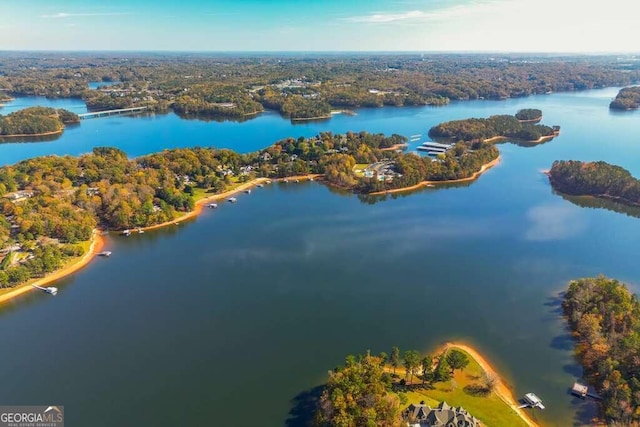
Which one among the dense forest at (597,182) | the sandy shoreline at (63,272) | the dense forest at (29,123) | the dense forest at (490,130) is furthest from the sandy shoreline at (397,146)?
the dense forest at (29,123)

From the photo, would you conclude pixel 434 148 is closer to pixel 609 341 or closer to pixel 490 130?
pixel 490 130

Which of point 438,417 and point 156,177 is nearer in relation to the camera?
point 438,417

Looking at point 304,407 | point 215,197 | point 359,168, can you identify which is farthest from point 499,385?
point 359,168

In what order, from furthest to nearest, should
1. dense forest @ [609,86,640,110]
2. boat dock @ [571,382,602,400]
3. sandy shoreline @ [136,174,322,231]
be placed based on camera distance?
dense forest @ [609,86,640,110]
sandy shoreline @ [136,174,322,231]
boat dock @ [571,382,602,400]

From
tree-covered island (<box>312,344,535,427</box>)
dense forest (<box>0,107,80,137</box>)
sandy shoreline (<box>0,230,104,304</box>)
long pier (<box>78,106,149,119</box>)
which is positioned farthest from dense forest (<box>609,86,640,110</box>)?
dense forest (<box>0,107,80,137</box>)

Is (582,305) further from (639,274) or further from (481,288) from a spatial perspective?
(639,274)

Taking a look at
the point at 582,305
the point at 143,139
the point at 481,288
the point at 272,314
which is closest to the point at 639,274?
the point at 582,305

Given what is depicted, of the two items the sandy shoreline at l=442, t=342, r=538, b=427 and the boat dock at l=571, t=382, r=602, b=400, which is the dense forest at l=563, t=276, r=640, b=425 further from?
the sandy shoreline at l=442, t=342, r=538, b=427

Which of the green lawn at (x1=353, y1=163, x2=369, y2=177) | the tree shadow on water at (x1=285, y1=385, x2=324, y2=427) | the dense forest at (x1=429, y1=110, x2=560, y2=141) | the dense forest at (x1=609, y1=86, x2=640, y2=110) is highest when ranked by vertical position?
the dense forest at (x1=609, y1=86, x2=640, y2=110)
